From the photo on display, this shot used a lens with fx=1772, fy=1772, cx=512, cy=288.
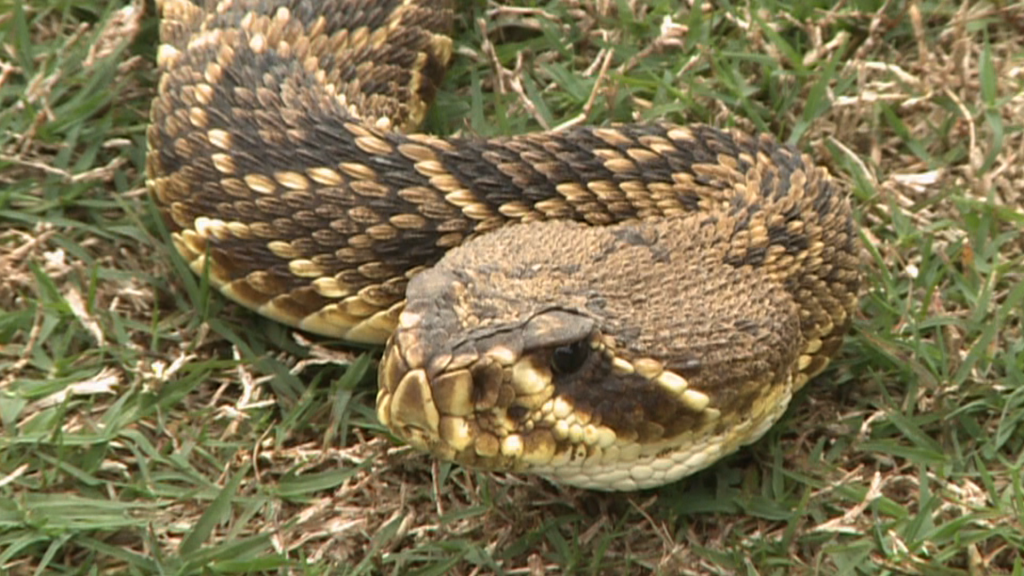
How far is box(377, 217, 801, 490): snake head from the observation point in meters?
3.73

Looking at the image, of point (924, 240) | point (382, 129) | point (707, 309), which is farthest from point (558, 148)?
point (924, 240)

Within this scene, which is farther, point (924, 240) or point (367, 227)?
point (924, 240)

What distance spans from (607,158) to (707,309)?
2.31 feet

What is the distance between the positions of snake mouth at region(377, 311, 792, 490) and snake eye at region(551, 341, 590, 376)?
2 cm

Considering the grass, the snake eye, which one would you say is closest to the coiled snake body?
the snake eye

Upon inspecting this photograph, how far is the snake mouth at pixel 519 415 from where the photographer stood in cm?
371

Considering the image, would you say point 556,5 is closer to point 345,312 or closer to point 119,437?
point 345,312

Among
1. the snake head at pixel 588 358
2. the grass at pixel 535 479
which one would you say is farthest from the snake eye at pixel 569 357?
the grass at pixel 535 479

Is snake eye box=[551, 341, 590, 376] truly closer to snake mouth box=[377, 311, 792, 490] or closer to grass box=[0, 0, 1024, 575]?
snake mouth box=[377, 311, 792, 490]

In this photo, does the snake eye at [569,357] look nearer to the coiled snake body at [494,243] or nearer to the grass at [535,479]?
the coiled snake body at [494,243]

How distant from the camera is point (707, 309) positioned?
4.06m

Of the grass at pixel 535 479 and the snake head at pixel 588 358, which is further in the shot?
the grass at pixel 535 479

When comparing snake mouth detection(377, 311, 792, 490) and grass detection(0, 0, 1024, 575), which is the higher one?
snake mouth detection(377, 311, 792, 490)

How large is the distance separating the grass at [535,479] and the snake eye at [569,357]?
581 millimetres
